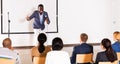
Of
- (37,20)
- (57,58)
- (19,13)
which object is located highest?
(19,13)

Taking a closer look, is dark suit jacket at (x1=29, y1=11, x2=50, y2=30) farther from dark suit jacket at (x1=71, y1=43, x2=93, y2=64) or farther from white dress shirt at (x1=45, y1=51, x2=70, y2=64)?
white dress shirt at (x1=45, y1=51, x2=70, y2=64)

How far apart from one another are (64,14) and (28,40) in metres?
1.64

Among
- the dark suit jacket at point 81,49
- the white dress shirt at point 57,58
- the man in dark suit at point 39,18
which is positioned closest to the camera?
the white dress shirt at point 57,58

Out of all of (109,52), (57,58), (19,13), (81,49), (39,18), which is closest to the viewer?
(57,58)

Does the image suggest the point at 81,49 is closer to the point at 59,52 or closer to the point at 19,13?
the point at 59,52

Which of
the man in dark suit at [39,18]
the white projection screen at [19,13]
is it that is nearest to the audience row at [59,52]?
the man in dark suit at [39,18]

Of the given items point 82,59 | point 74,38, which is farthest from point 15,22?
point 82,59

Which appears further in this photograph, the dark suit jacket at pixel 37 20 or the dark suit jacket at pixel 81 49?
the dark suit jacket at pixel 37 20

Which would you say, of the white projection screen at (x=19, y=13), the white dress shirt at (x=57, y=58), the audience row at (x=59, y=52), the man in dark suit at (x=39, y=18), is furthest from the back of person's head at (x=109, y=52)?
the white projection screen at (x=19, y=13)

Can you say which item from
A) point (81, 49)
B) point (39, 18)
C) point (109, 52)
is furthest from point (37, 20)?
point (109, 52)

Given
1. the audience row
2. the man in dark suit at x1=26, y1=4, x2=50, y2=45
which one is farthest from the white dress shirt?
the man in dark suit at x1=26, y1=4, x2=50, y2=45

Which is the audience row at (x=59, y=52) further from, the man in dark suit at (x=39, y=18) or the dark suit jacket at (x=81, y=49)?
the man in dark suit at (x=39, y=18)

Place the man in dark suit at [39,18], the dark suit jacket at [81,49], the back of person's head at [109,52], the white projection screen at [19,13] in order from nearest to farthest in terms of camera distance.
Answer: the back of person's head at [109,52] → the dark suit jacket at [81,49] → the man in dark suit at [39,18] → the white projection screen at [19,13]

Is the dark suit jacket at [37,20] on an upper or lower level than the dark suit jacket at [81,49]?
upper
